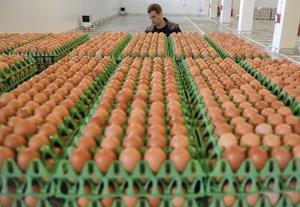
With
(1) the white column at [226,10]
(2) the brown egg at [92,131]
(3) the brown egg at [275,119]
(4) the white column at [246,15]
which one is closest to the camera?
(2) the brown egg at [92,131]

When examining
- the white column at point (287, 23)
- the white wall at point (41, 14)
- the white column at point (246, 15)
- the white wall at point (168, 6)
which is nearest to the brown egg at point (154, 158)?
the white wall at point (41, 14)

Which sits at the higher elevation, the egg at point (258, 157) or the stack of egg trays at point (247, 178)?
the egg at point (258, 157)

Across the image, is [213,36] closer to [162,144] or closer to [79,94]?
[79,94]

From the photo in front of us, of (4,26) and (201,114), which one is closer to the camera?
(201,114)

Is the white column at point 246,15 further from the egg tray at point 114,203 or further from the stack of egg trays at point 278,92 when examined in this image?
the egg tray at point 114,203

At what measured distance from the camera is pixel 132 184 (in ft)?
4.41

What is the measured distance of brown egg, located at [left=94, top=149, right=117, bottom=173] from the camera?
1.36 m

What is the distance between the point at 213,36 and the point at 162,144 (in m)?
4.13

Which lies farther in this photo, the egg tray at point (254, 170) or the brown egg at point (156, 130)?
the brown egg at point (156, 130)

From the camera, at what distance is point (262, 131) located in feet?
5.23

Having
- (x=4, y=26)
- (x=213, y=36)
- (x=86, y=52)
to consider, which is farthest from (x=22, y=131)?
(x=4, y=26)

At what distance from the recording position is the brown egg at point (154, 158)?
4.46 ft

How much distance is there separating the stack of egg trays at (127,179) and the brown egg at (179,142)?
0.13 m

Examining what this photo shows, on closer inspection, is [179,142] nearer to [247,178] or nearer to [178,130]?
[178,130]
